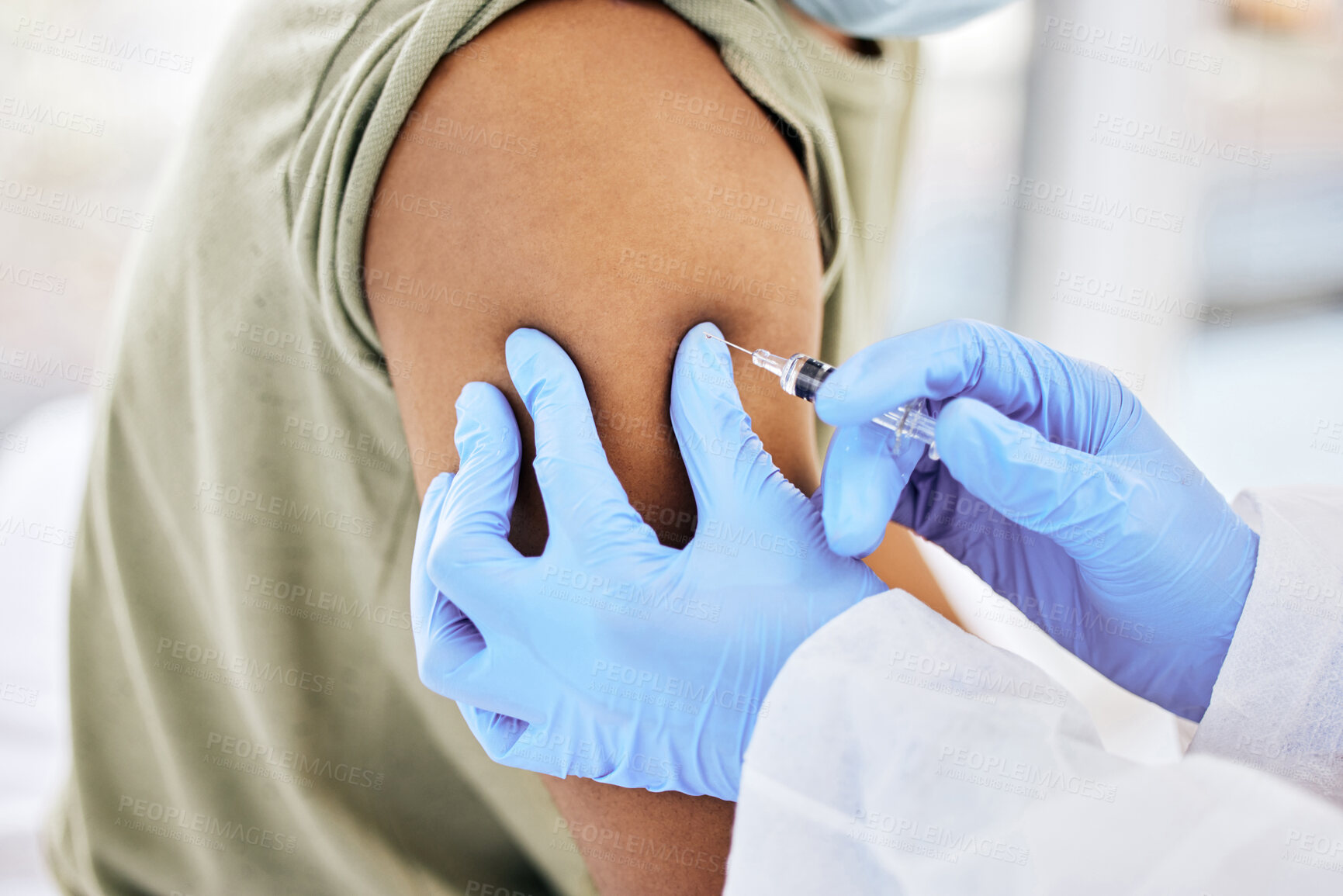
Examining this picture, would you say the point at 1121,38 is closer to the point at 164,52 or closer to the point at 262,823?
the point at 164,52

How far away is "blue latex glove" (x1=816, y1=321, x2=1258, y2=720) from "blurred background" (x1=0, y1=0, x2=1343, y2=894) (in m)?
0.50

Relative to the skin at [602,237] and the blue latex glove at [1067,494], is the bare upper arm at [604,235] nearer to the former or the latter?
the skin at [602,237]

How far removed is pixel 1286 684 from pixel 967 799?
1.33 feet

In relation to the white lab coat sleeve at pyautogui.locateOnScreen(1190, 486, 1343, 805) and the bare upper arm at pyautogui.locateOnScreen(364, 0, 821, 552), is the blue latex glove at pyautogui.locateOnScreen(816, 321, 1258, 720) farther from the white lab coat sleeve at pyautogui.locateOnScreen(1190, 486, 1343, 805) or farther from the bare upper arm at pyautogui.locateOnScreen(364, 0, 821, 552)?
the bare upper arm at pyautogui.locateOnScreen(364, 0, 821, 552)

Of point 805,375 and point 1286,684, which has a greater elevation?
point 805,375

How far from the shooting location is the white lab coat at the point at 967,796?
586mm

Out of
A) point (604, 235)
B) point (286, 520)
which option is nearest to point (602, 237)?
point (604, 235)

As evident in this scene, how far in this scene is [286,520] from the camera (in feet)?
3.35

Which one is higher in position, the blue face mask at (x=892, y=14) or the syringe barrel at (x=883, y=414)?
A: the blue face mask at (x=892, y=14)

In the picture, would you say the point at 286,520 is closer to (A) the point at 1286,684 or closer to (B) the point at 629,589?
(B) the point at 629,589

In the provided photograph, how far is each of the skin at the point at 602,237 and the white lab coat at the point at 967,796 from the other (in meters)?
0.24

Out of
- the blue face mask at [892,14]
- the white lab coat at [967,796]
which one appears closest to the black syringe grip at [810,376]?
the white lab coat at [967,796]

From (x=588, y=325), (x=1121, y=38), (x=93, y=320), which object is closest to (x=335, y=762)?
(x=588, y=325)

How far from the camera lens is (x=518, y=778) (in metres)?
1.08
